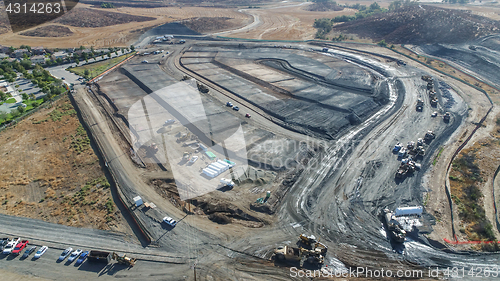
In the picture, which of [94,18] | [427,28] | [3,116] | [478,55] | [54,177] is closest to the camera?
[54,177]

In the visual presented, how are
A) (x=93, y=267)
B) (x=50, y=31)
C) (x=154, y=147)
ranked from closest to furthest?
(x=93, y=267) < (x=154, y=147) < (x=50, y=31)

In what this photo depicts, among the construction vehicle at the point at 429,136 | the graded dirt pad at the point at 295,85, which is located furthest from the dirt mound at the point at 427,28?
the construction vehicle at the point at 429,136

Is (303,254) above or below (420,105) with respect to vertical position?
below

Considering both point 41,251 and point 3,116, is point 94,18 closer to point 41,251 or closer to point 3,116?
point 3,116

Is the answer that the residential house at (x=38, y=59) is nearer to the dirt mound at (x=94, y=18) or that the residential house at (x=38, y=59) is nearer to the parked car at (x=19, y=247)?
the dirt mound at (x=94, y=18)

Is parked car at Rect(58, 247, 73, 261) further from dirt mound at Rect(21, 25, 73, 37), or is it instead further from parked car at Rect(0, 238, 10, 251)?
dirt mound at Rect(21, 25, 73, 37)

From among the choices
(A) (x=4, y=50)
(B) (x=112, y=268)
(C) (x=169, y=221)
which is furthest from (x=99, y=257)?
(A) (x=4, y=50)

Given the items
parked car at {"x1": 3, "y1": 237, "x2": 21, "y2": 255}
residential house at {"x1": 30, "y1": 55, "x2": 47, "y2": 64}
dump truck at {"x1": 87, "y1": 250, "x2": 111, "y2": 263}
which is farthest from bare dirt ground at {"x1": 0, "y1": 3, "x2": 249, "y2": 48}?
dump truck at {"x1": 87, "y1": 250, "x2": 111, "y2": 263}
